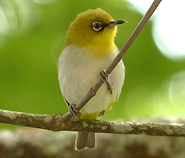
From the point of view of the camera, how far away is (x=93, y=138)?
176 inches

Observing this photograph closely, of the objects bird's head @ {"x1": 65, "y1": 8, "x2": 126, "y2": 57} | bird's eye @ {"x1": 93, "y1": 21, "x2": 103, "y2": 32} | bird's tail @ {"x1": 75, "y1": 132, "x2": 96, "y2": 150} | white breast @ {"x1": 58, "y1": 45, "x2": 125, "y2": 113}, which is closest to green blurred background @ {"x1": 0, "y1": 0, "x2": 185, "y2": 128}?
bird's tail @ {"x1": 75, "y1": 132, "x2": 96, "y2": 150}

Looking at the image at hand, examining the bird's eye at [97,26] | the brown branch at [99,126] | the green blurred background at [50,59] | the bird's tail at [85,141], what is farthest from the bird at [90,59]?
the green blurred background at [50,59]

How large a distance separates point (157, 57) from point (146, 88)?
0.72 meters

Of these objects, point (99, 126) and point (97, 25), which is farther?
point (97, 25)

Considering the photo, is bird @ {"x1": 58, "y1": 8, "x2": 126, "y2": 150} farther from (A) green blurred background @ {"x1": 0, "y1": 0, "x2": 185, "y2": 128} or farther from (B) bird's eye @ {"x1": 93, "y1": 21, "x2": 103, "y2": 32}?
(A) green blurred background @ {"x1": 0, "y1": 0, "x2": 185, "y2": 128}

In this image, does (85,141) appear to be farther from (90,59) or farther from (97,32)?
(97,32)

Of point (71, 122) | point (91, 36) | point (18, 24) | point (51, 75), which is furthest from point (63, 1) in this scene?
point (71, 122)

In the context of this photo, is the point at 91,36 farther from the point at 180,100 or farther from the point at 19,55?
the point at 180,100

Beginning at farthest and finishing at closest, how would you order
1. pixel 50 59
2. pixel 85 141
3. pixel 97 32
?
pixel 50 59, pixel 85 141, pixel 97 32

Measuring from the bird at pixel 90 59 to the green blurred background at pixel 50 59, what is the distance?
1629 millimetres

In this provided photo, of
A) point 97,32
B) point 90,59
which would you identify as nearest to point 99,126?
point 90,59

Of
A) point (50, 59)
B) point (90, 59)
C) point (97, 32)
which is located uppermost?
point (97, 32)

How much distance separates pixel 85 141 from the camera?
4.42 meters

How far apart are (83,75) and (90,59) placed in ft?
0.73
